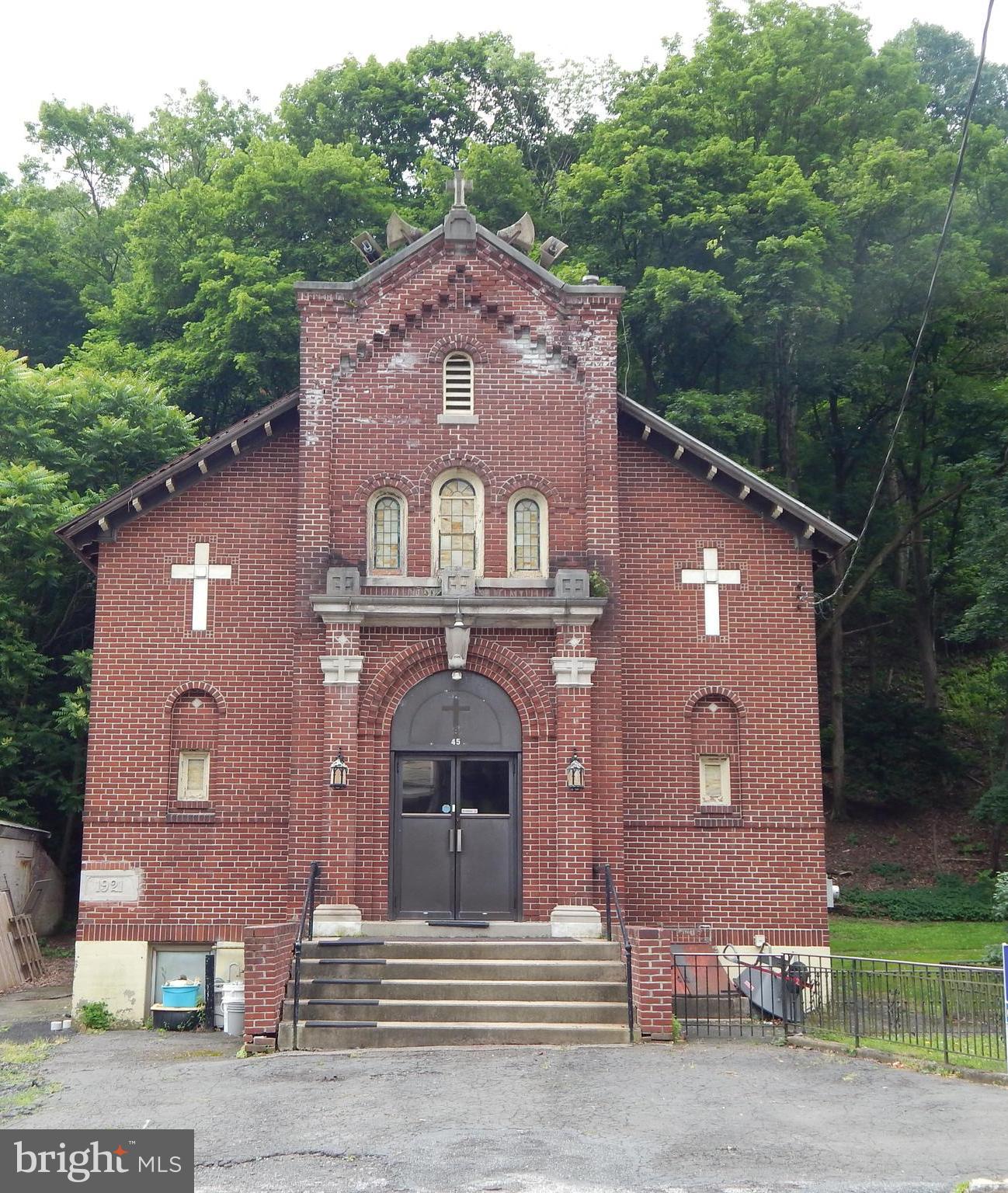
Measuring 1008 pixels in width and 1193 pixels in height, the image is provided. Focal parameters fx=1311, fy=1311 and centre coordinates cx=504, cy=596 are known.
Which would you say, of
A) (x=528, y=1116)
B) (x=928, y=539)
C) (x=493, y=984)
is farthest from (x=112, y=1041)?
(x=928, y=539)

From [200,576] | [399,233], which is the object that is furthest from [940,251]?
[200,576]

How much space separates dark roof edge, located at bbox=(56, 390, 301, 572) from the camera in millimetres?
18547

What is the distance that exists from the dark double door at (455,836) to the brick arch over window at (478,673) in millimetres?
585

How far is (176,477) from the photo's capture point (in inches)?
742

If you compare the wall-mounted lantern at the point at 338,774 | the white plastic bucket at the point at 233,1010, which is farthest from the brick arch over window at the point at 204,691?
the white plastic bucket at the point at 233,1010

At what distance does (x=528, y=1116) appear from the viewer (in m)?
11.2

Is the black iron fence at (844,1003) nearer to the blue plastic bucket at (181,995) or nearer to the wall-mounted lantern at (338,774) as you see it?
the wall-mounted lantern at (338,774)

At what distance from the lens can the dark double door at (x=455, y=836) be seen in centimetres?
1733

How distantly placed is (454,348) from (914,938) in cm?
1485

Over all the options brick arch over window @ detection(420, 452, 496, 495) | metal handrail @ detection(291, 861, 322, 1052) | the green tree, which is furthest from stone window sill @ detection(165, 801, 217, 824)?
the green tree

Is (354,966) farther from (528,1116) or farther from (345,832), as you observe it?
(528,1116)

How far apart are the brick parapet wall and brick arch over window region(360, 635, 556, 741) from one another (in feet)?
11.1

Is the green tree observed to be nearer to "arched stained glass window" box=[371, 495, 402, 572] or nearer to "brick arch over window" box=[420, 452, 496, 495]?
"arched stained glass window" box=[371, 495, 402, 572]

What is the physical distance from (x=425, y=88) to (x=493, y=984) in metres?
30.9
